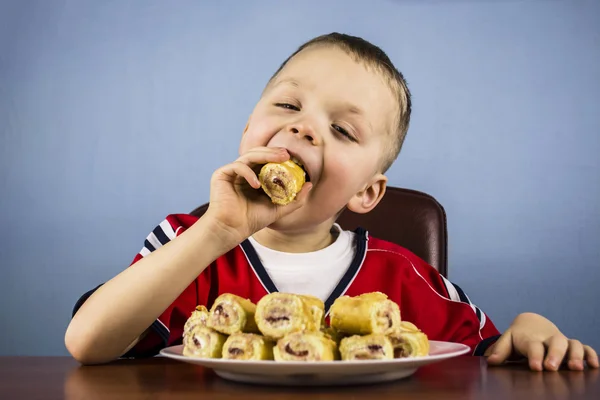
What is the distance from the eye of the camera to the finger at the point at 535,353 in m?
0.85

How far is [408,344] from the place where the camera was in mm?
723

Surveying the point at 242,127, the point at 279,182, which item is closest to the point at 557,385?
the point at 279,182

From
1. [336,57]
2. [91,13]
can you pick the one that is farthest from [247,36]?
[336,57]

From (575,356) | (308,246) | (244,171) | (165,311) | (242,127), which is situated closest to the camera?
(575,356)

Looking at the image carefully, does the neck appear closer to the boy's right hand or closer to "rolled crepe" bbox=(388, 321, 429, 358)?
the boy's right hand

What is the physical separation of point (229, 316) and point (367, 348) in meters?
0.15

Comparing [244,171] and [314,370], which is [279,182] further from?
[314,370]

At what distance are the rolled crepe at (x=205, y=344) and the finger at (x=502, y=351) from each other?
371mm

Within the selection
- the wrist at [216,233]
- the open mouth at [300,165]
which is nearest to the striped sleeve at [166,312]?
the wrist at [216,233]

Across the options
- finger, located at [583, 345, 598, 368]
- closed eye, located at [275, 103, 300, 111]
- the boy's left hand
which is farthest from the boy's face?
finger, located at [583, 345, 598, 368]

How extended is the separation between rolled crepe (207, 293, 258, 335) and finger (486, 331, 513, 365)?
353 millimetres

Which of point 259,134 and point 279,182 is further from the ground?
Answer: point 259,134

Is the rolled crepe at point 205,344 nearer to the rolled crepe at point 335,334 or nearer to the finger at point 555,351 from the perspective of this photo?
the rolled crepe at point 335,334

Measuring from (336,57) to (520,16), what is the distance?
2.01 metres
